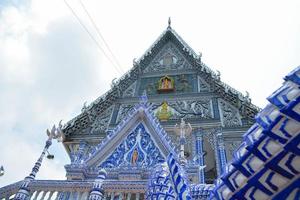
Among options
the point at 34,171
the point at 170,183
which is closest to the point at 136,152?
the point at 34,171

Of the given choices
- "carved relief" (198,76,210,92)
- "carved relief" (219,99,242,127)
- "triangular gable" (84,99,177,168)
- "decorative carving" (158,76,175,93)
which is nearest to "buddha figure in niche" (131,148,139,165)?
"triangular gable" (84,99,177,168)

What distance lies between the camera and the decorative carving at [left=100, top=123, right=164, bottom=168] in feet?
22.9

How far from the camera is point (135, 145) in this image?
7.48 m

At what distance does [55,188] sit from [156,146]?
9.48 ft

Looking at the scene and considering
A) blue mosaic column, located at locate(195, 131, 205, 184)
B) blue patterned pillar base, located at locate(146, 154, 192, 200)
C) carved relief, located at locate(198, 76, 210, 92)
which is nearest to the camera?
blue patterned pillar base, located at locate(146, 154, 192, 200)

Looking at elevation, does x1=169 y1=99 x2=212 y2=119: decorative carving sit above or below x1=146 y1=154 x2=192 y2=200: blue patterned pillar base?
above

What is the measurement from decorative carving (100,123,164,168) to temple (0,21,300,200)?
3 cm

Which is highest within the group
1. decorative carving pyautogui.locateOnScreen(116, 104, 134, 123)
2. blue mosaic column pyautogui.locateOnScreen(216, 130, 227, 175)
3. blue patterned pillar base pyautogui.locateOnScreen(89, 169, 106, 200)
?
decorative carving pyautogui.locateOnScreen(116, 104, 134, 123)

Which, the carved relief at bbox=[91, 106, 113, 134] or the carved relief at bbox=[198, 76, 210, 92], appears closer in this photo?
the carved relief at bbox=[91, 106, 113, 134]

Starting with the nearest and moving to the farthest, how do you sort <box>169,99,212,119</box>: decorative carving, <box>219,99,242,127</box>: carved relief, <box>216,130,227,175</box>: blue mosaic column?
<box>216,130,227,175</box>: blue mosaic column
<box>219,99,242,127</box>: carved relief
<box>169,99,212,119</box>: decorative carving

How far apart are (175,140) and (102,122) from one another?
3.03m

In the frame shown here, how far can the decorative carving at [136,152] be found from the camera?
22.9 feet

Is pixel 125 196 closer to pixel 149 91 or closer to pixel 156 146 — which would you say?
pixel 156 146

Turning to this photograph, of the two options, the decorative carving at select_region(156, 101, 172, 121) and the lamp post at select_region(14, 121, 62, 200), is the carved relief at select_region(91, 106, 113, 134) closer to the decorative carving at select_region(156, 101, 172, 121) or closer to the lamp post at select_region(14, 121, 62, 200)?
the decorative carving at select_region(156, 101, 172, 121)
